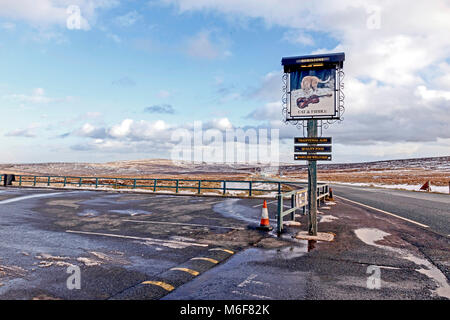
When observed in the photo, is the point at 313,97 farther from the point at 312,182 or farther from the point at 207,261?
the point at 207,261

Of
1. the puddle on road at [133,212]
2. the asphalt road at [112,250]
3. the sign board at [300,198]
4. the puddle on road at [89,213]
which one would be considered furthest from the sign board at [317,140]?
the puddle on road at [89,213]

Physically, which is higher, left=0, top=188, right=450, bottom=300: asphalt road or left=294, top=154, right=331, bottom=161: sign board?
left=294, top=154, right=331, bottom=161: sign board

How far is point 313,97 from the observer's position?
28.2 ft

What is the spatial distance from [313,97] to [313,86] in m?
0.31

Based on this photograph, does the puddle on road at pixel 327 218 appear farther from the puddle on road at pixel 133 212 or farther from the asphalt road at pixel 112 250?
the puddle on road at pixel 133 212

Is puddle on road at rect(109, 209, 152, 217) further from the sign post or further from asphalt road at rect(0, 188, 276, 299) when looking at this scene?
the sign post

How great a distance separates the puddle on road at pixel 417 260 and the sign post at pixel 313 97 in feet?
5.18

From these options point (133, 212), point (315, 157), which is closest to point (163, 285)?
point (315, 157)

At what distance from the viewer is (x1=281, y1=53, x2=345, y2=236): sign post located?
331 inches

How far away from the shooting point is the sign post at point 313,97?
840 centimetres

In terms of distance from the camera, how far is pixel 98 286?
4.99m

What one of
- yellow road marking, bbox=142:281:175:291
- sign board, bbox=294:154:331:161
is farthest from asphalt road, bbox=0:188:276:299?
sign board, bbox=294:154:331:161
